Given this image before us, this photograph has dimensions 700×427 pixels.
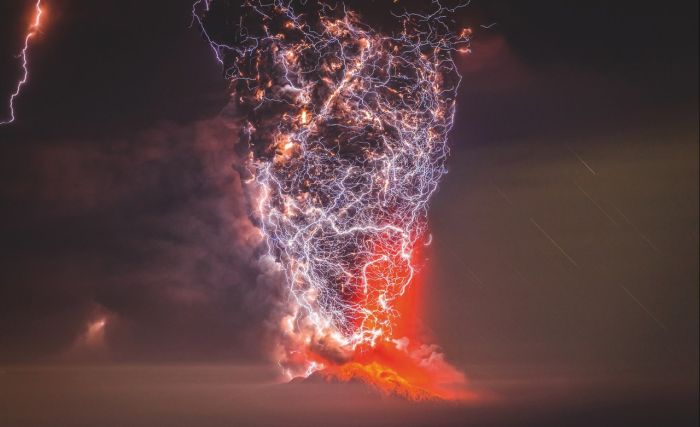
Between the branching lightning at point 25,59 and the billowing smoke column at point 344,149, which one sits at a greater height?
the branching lightning at point 25,59

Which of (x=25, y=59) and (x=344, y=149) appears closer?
(x=344, y=149)

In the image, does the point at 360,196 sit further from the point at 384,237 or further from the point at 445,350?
the point at 445,350

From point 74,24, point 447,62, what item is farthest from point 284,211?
point 74,24

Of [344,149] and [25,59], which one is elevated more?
[25,59]

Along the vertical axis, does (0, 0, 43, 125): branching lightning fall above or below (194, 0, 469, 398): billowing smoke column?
above

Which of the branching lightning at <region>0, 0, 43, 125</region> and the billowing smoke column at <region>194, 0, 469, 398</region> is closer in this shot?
the billowing smoke column at <region>194, 0, 469, 398</region>

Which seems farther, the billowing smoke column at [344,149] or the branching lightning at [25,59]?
the branching lightning at [25,59]
